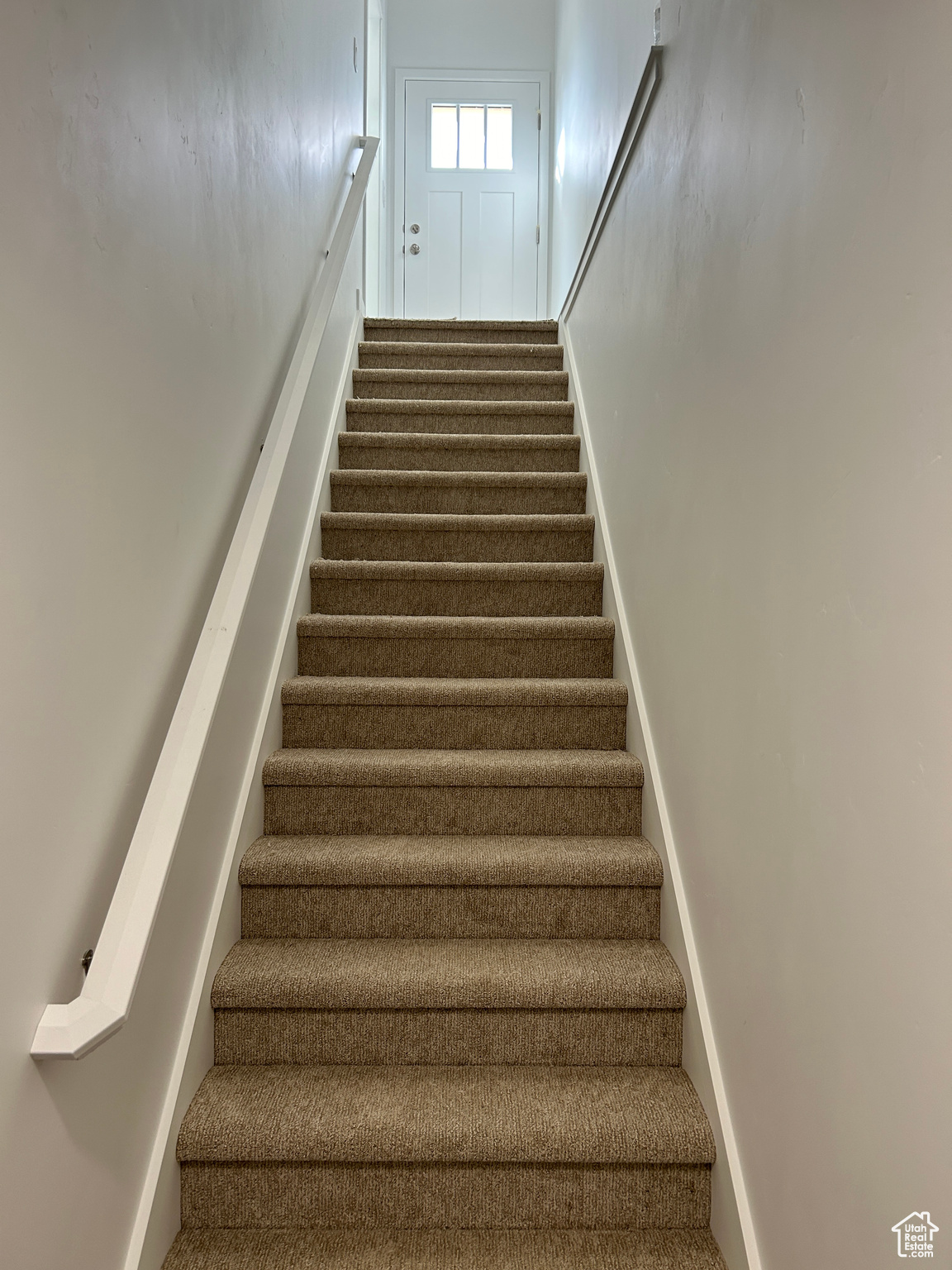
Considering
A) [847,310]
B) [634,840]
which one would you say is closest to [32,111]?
[847,310]

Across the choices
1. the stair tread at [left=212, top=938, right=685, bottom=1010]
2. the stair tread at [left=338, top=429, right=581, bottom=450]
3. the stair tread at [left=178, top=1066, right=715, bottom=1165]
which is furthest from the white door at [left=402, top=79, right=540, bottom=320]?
the stair tread at [left=178, top=1066, right=715, bottom=1165]

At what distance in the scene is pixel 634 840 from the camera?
1.82 metres

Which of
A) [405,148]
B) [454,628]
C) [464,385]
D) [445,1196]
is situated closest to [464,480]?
[454,628]

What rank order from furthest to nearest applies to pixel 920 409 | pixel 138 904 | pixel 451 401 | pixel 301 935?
pixel 451 401 → pixel 301 935 → pixel 138 904 → pixel 920 409

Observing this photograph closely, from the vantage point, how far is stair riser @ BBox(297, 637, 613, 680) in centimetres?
225

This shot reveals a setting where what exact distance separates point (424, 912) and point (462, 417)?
204 centimetres

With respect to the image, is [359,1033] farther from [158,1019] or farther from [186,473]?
[186,473]

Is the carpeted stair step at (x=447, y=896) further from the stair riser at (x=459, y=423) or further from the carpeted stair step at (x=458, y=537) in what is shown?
the stair riser at (x=459, y=423)

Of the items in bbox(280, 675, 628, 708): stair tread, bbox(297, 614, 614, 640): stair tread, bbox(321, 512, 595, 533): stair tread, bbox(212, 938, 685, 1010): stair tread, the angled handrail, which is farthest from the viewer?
bbox(321, 512, 595, 533): stair tread

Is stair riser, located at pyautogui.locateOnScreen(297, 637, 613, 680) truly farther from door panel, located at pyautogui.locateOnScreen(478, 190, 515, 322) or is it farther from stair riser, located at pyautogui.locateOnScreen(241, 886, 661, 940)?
door panel, located at pyautogui.locateOnScreen(478, 190, 515, 322)

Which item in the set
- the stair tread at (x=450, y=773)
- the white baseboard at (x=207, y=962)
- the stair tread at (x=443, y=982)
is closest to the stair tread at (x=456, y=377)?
the white baseboard at (x=207, y=962)

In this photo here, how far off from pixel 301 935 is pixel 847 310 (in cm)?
147

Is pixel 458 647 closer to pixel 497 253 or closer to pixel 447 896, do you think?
pixel 447 896

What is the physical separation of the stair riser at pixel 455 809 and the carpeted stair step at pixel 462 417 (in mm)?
1700
